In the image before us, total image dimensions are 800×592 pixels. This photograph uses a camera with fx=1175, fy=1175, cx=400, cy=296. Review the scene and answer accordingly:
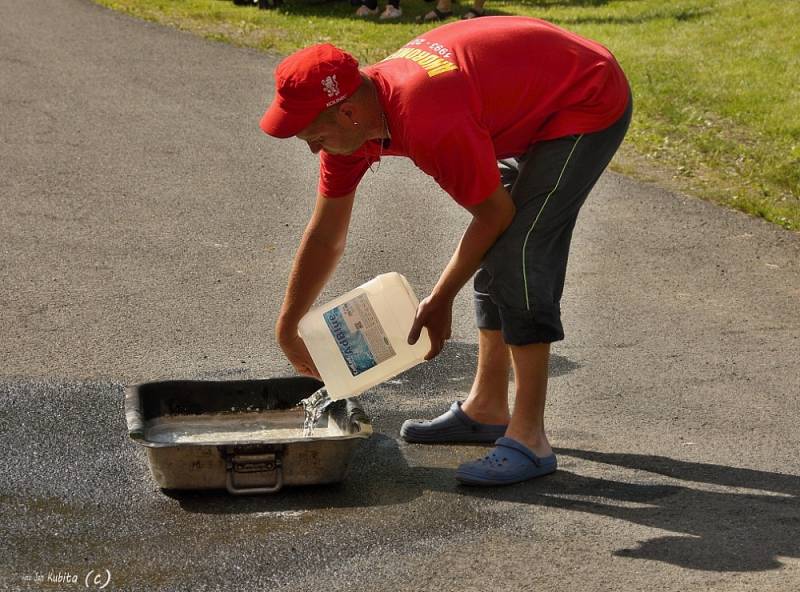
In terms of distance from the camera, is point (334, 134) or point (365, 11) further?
point (365, 11)

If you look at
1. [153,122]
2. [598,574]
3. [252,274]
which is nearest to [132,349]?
[252,274]

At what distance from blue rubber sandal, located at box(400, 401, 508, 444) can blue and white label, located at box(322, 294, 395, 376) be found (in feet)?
1.57

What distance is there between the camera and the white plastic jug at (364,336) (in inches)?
171

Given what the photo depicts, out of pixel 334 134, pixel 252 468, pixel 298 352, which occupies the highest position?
pixel 334 134

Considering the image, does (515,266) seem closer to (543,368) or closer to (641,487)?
(543,368)

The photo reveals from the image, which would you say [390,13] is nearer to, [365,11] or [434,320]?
[365,11]

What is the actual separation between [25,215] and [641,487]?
4.65 metres

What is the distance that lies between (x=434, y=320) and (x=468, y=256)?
0.89ft

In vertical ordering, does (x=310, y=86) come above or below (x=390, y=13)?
above

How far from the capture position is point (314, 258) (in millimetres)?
4383

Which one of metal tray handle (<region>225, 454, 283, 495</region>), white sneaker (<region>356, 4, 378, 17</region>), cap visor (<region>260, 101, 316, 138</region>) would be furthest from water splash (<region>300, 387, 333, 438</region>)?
white sneaker (<region>356, 4, 378, 17</region>)

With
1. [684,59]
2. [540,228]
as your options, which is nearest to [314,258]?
[540,228]

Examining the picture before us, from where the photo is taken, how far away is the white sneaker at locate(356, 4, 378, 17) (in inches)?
513

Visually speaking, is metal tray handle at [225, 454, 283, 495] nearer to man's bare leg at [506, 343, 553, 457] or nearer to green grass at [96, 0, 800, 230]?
man's bare leg at [506, 343, 553, 457]
